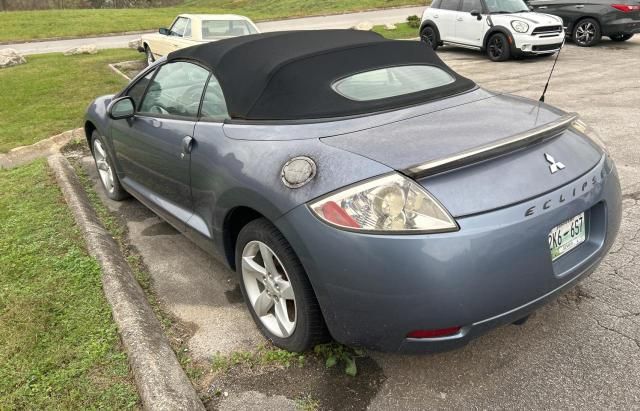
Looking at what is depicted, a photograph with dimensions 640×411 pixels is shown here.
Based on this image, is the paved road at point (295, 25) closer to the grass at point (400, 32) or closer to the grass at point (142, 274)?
the grass at point (400, 32)

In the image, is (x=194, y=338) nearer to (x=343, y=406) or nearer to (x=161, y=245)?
(x=343, y=406)

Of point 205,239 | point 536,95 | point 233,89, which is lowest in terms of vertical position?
point 536,95

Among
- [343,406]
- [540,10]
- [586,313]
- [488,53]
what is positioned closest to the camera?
[343,406]

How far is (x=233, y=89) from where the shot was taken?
2.91m

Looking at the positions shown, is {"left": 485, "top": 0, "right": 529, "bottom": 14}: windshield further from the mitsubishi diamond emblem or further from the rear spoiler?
the mitsubishi diamond emblem

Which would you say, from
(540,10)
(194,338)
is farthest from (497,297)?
(540,10)

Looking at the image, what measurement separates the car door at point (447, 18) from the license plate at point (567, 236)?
1210 centimetres

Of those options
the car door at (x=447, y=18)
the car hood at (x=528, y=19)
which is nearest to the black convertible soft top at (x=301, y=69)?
the car hood at (x=528, y=19)

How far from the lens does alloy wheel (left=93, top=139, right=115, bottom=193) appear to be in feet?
15.4

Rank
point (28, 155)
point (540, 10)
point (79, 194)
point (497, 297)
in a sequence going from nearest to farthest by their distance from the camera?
point (497, 297) < point (79, 194) < point (28, 155) < point (540, 10)

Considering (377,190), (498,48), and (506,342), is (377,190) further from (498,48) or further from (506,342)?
(498,48)

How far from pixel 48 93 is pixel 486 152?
1015 centimetres

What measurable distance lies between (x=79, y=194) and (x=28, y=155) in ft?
7.67

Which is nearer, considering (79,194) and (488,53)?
(79,194)
